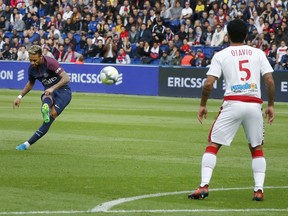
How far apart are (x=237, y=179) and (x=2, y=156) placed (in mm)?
4221

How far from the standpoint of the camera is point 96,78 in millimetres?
37625

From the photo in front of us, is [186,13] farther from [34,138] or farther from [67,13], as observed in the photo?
[34,138]

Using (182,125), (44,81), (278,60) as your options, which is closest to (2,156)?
(44,81)

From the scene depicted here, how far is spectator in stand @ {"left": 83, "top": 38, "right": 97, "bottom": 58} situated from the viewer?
3972 cm

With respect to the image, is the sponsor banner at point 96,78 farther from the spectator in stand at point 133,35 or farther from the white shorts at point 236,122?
the white shorts at point 236,122

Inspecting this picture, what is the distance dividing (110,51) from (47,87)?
2269 centimetres

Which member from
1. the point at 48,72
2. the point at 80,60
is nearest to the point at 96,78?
the point at 80,60

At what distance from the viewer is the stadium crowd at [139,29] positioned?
35.5 metres

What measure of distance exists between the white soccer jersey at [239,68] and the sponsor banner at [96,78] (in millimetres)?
25962

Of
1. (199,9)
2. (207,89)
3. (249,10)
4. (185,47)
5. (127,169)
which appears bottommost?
(185,47)

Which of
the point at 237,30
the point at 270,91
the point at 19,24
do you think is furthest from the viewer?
the point at 19,24

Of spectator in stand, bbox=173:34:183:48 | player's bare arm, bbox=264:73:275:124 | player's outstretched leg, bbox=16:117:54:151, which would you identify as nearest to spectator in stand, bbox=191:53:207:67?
spectator in stand, bbox=173:34:183:48

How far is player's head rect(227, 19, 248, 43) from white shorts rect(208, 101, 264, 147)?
716 mm

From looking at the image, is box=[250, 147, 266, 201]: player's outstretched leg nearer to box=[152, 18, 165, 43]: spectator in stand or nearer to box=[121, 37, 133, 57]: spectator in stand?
box=[152, 18, 165, 43]: spectator in stand
